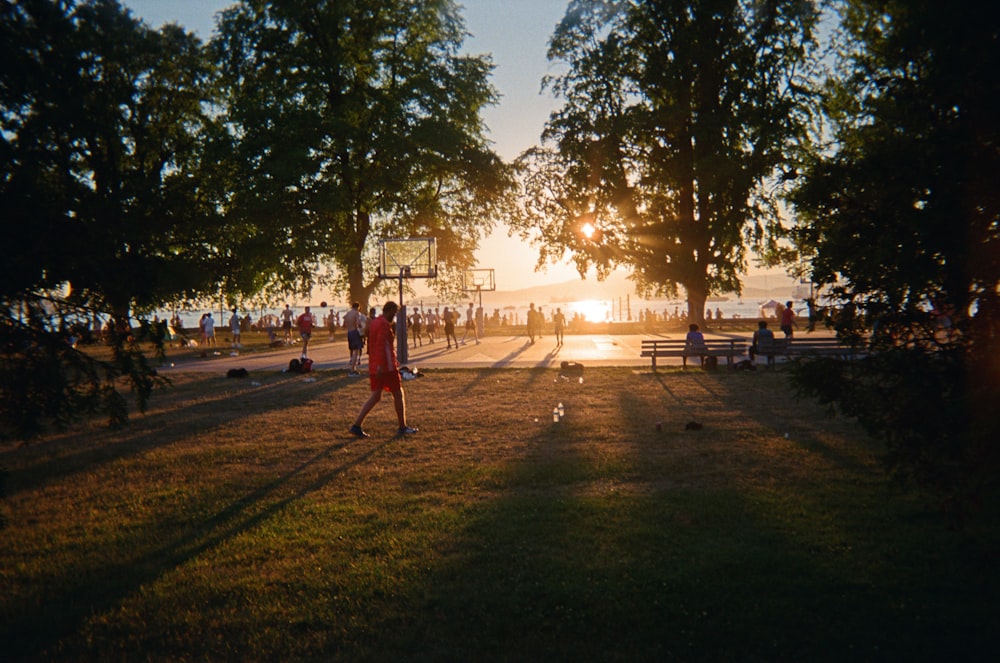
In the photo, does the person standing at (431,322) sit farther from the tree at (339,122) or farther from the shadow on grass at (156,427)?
the shadow on grass at (156,427)

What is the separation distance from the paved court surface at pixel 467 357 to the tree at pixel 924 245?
14983 mm

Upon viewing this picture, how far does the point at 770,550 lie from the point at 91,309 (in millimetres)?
5482

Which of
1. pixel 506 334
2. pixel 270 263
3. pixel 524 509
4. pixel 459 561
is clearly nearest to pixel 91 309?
pixel 459 561

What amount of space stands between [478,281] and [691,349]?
24.2m

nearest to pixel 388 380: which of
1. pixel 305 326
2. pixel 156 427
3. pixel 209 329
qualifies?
pixel 156 427

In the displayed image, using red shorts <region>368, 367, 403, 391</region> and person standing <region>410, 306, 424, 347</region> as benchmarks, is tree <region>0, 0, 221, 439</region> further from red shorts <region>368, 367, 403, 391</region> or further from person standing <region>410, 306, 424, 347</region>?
person standing <region>410, 306, 424, 347</region>

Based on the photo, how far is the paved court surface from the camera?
67.3 ft

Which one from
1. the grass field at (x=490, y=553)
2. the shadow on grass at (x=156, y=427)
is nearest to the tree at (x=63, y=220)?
the grass field at (x=490, y=553)

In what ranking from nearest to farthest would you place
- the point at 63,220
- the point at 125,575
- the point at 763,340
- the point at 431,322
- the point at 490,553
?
Answer: the point at 63,220, the point at 125,575, the point at 490,553, the point at 763,340, the point at 431,322

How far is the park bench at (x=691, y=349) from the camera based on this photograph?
17.6 metres

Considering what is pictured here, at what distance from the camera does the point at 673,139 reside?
27625mm

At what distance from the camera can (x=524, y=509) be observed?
600 cm

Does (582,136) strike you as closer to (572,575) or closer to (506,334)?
(506,334)

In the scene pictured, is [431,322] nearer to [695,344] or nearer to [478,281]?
[478,281]
